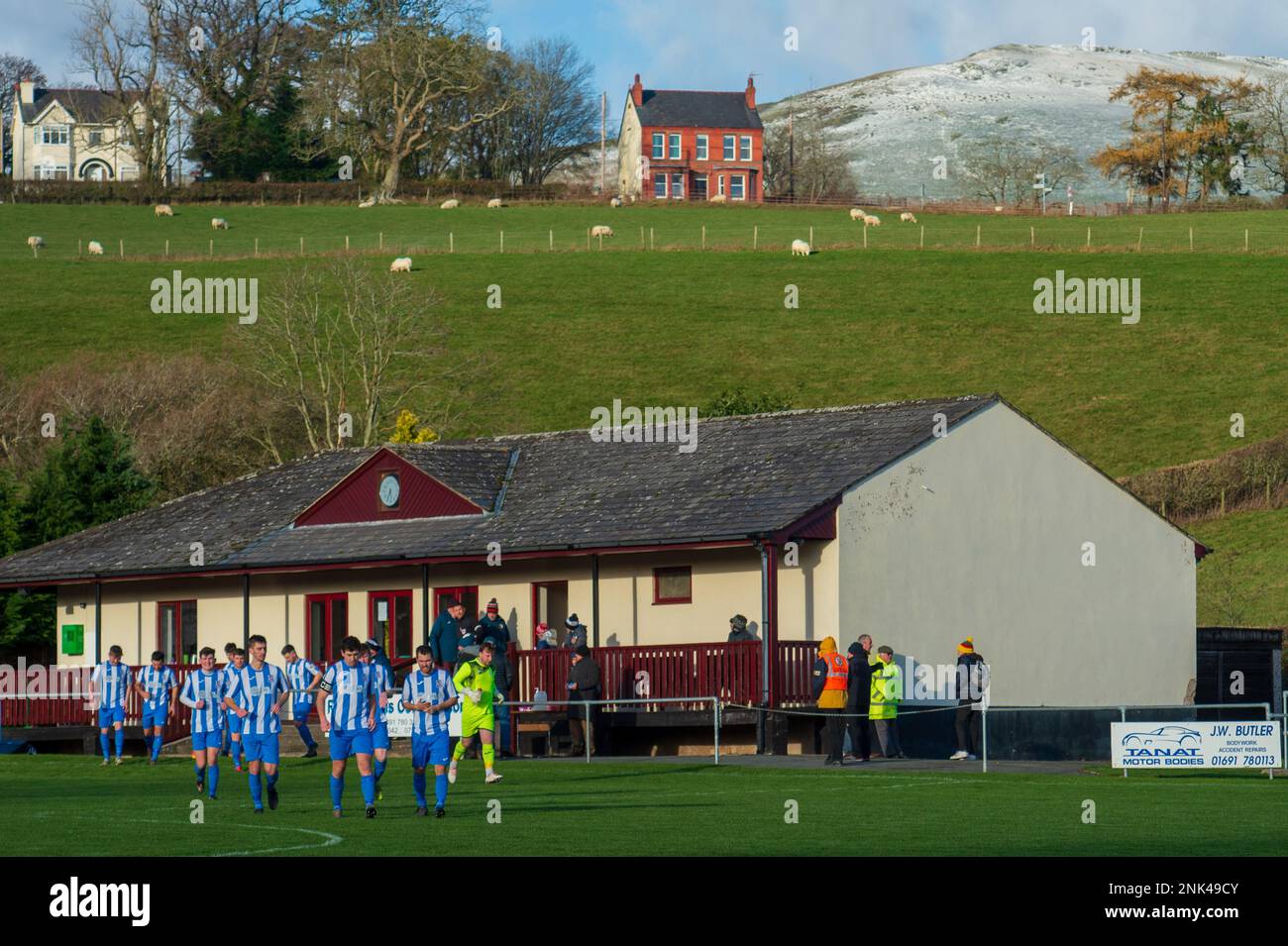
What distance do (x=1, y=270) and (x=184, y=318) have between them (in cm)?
1098

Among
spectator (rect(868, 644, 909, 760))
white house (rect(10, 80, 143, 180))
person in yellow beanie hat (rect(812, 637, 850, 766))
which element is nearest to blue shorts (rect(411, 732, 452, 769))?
person in yellow beanie hat (rect(812, 637, 850, 766))

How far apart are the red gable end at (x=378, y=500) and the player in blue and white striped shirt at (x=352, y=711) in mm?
16840

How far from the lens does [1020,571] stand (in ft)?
109

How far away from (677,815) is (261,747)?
417 cm

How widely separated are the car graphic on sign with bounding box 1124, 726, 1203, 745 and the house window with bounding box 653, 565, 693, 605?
9418 mm

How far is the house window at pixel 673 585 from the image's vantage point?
32375 millimetres

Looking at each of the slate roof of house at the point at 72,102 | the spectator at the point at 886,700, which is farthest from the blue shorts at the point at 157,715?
the slate roof of house at the point at 72,102

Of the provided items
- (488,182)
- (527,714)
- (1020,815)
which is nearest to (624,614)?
(527,714)

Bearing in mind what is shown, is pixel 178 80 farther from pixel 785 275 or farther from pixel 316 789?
pixel 316 789

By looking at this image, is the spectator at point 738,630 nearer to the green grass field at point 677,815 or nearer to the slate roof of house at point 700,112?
the green grass field at point 677,815

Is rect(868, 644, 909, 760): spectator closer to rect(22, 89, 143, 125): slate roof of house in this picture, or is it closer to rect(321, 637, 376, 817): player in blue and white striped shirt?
rect(321, 637, 376, 817): player in blue and white striped shirt

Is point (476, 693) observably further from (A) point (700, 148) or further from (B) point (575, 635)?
(A) point (700, 148)

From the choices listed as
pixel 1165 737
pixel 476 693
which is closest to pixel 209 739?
pixel 476 693
